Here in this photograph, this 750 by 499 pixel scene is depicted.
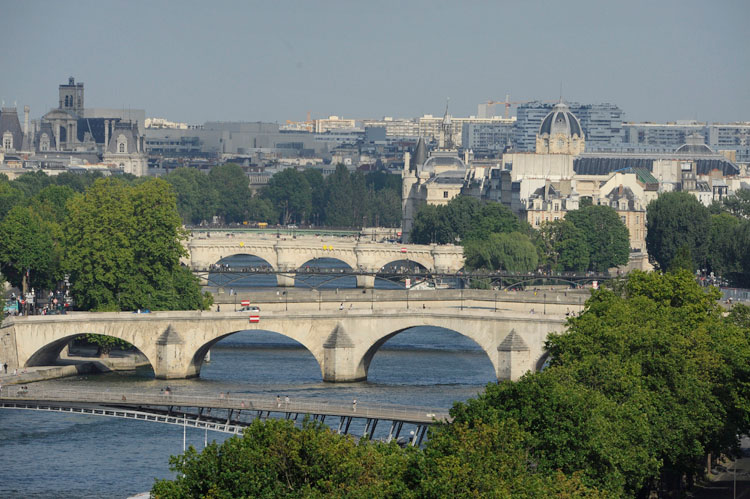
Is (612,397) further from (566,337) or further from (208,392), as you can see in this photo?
(208,392)

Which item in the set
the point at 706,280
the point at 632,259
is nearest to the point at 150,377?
the point at 706,280

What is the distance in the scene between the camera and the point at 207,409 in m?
62.3

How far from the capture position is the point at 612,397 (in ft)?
173

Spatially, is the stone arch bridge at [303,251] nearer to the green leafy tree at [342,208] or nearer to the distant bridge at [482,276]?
the distant bridge at [482,276]

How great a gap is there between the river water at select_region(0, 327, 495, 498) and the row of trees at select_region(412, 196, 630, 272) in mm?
18328

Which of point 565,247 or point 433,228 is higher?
point 433,228

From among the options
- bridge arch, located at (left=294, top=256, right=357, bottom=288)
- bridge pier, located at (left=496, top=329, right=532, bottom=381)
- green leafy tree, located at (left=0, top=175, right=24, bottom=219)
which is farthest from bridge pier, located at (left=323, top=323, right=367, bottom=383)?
green leafy tree, located at (left=0, top=175, right=24, bottom=219)

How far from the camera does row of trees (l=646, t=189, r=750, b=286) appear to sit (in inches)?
4520

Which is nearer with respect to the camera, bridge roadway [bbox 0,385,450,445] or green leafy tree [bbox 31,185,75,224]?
bridge roadway [bbox 0,385,450,445]

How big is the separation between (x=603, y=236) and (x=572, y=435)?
254ft

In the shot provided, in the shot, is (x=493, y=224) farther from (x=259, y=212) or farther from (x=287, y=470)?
(x=287, y=470)

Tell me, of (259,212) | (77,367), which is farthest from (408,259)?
(259,212)

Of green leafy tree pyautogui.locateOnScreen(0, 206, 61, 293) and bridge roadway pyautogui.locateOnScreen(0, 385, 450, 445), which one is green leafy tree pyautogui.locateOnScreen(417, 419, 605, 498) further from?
green leafy tree pyautogui.locateOnScreen(0, 206, 61, 293)

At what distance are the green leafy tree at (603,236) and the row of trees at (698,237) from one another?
250 centimetres
